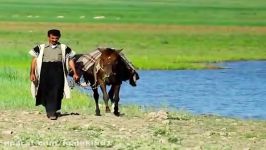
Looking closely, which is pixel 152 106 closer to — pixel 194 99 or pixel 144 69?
pixel 194 99

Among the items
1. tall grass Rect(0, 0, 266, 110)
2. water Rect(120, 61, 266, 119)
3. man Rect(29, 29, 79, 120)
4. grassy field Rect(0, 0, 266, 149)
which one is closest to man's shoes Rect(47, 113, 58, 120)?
man Rect(29, 29, 79, 120)

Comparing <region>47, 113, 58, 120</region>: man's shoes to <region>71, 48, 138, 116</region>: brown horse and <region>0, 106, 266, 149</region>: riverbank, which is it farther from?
<region>71, 48, 138, 116</region>: brown horse

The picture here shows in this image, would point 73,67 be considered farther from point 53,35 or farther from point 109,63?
point 109,63

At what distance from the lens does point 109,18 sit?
3076 inches

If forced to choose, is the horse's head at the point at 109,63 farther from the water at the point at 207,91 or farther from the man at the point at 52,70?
the water at the point at 207,91

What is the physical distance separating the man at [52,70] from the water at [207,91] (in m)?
6.20

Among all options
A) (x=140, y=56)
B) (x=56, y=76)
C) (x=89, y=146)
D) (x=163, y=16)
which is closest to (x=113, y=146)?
(x=89, y=146)

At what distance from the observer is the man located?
55.0 ft

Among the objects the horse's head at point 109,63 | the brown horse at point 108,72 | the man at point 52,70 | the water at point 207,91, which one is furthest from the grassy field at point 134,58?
the water at point 207,91

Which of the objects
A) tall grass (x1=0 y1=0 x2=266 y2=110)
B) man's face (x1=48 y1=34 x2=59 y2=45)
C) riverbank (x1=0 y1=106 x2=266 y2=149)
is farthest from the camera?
tall grass (x1=0 y1=0 x2=266 y2=110)

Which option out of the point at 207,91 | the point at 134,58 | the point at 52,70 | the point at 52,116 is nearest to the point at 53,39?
the point at 52,70

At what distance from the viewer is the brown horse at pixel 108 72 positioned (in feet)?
57.8

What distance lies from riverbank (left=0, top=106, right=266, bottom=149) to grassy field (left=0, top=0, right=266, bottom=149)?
0.01m

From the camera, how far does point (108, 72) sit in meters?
17.7
